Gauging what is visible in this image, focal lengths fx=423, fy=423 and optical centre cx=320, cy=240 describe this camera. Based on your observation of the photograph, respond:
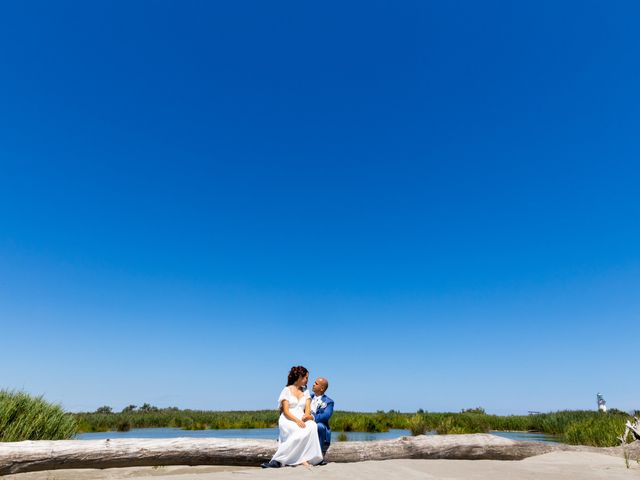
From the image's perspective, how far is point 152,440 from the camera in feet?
27.1

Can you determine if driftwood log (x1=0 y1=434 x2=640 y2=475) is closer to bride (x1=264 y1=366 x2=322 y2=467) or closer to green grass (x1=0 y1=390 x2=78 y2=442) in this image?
bride (x1=264 y1=366 x2=322 y2=467)

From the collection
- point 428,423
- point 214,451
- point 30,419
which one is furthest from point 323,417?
point 428,423

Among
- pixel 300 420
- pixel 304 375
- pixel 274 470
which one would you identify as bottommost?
pixel 274 470

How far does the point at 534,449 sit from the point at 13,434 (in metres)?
11.8

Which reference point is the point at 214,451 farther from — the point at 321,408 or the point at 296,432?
the point at 321,408

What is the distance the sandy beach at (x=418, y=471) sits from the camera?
6195mm

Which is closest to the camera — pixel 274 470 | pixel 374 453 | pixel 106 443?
pixel 274 470

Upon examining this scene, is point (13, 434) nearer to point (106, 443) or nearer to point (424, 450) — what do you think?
point (106, 443)

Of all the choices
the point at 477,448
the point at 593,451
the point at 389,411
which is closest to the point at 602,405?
the point at 389,411

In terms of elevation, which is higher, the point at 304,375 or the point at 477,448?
the point at 304,375

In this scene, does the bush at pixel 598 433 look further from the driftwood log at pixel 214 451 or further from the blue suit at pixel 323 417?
the blue suit at pixel 323 417

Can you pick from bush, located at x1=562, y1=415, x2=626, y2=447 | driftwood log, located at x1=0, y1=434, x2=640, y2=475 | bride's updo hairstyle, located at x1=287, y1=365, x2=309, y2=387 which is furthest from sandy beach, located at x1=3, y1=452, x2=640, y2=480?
bush, located at x1=562, y1=415, x2=626, y2=447

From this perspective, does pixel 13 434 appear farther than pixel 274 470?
Yes

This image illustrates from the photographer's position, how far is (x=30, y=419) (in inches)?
403
